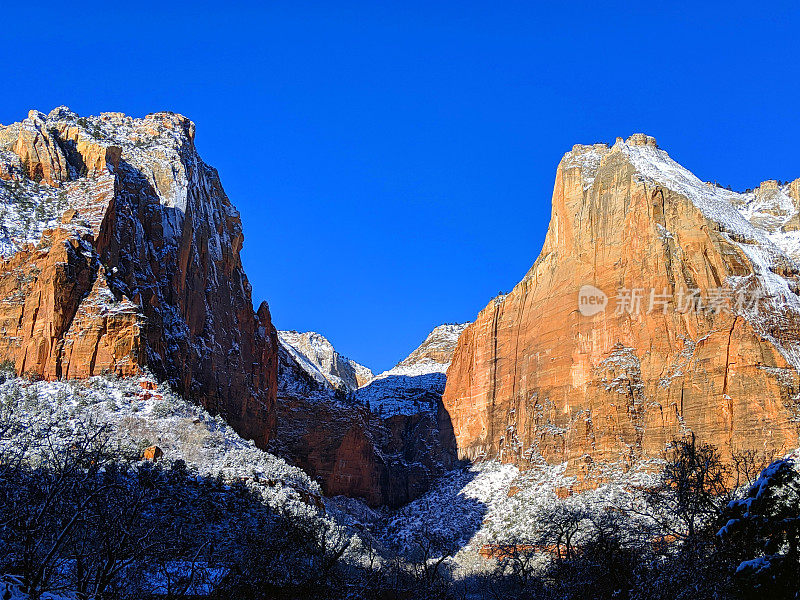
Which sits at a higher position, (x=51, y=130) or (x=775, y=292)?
(x=51, y=130)

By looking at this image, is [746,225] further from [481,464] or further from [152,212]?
[152,212]

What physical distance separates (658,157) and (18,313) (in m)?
76.4

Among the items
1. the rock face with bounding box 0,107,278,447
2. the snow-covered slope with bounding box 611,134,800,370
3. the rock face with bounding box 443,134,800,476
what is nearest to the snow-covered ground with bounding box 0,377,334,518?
the rock face with bounding box 0,107,278,447

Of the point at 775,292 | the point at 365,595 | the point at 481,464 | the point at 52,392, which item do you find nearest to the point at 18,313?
the point at 52,392

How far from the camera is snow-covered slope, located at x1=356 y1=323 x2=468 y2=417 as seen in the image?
123m

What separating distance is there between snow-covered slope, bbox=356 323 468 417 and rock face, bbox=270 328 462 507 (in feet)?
10.3

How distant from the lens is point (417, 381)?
140 metres

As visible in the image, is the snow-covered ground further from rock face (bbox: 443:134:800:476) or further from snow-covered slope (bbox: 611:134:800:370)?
snow-covered slope (bbox: 611:134:800:370)

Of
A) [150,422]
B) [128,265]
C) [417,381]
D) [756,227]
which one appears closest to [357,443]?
[417,381]

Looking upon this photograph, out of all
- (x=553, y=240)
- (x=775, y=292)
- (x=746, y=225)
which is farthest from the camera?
(x=553, y=240)

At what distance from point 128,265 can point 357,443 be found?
44195mm

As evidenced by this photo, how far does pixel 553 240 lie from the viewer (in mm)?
97000

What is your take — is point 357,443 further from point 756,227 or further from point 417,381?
point 756,227

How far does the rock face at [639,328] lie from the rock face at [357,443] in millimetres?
7660
